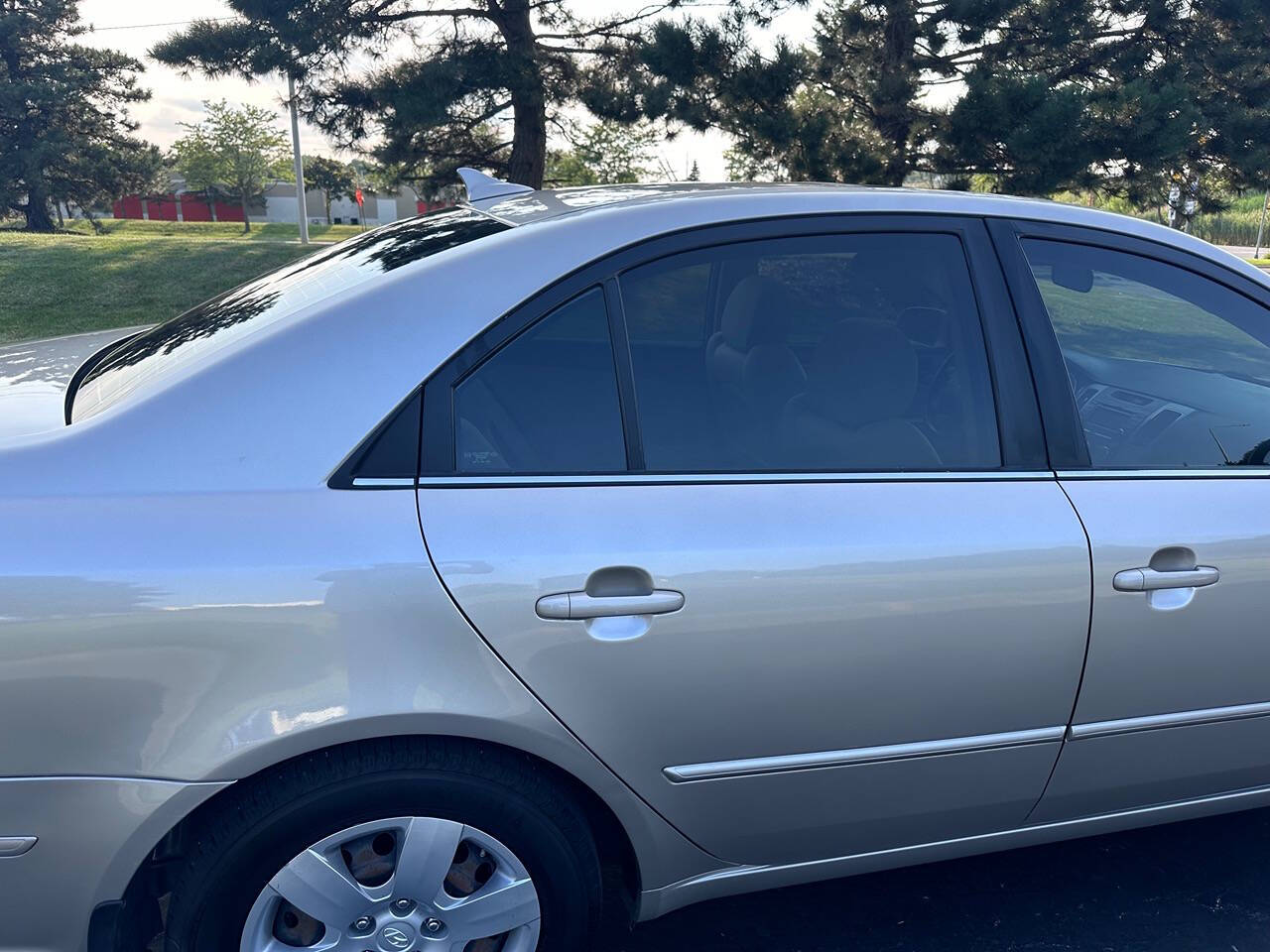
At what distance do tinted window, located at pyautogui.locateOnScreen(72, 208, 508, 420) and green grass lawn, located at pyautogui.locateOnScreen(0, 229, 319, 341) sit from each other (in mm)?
8863

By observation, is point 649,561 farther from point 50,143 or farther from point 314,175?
point 314,175

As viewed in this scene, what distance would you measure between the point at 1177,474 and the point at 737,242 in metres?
1.06

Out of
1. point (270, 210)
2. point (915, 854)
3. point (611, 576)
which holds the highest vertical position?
point (270, 210)

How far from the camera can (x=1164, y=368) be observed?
9.43 ft

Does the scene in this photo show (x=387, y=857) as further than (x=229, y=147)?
No

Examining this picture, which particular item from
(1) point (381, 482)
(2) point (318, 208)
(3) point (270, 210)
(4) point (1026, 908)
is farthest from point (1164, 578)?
(3) point (270, 210)

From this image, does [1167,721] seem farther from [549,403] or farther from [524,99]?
[524,99]

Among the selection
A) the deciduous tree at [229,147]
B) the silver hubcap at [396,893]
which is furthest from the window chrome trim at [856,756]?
the deciduous tree at [229,147]

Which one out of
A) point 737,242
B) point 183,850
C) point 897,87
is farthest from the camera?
point 897,87

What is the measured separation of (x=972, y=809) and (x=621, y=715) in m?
0.83

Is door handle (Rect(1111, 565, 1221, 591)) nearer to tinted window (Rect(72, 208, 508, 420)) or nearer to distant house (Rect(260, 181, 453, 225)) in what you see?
tinted window (Rect(72, 208, 508, 420))

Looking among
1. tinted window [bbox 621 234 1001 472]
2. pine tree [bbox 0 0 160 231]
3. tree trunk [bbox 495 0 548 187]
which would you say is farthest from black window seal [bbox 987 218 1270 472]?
pine tree [bbox 0 0 160 231]

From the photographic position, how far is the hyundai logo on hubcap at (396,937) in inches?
75.3

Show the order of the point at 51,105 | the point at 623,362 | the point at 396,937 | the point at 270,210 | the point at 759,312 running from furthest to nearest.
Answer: the point at 270,210
the point at 51,105
the point at 759,312
the point at 623,362
the point at 396,937
